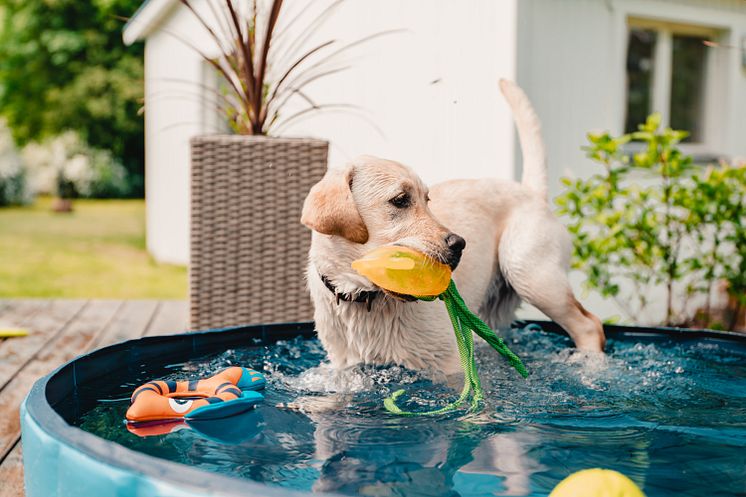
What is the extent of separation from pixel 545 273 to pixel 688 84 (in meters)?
4.87

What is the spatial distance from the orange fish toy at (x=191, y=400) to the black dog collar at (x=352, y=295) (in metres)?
0.43

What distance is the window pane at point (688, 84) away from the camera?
24.1 feet

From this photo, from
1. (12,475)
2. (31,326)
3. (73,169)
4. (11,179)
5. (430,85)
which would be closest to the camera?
(12,475)

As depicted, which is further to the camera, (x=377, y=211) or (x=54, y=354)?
(x=54, y=354)

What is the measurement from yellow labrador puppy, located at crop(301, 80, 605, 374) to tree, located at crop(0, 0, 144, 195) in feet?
52.1

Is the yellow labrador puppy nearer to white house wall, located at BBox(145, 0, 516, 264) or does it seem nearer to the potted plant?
the potted plant

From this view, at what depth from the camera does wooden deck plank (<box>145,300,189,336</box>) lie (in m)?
5.15

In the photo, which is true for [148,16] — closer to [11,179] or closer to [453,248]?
[453,248]

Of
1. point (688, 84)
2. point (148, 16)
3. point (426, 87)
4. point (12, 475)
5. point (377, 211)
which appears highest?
point (148, 16)

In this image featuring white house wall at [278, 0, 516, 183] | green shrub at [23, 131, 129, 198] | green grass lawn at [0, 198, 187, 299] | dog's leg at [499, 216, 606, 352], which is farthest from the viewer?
green shrub at [23, 131, 129, 198]

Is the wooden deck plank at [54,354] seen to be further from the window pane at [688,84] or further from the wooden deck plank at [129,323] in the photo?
the window pane at [688,84]

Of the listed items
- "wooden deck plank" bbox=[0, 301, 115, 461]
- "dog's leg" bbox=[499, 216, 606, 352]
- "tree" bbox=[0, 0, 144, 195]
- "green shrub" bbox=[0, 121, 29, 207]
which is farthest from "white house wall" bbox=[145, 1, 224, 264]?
"green shrub" bbox=[0, 121, 29, 207]

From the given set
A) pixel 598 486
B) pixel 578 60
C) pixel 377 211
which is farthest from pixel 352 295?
pixel 578 60

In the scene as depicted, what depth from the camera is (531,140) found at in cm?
373
